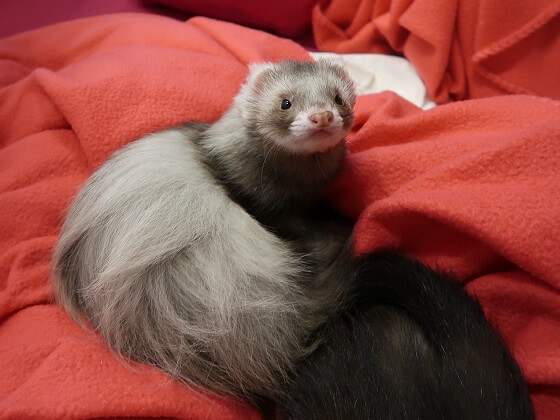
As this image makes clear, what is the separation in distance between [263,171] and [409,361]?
489 millimetres

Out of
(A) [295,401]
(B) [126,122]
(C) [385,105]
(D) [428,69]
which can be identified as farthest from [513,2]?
(A) [295,401]

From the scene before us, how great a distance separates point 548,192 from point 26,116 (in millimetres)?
1155

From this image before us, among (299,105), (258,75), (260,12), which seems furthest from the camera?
(260,12)

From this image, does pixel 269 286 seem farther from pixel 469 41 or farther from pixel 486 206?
pixel 469 41

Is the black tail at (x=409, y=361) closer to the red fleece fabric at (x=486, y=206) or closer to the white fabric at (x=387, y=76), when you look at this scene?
the red fleece fabric at (x=486, y=206)

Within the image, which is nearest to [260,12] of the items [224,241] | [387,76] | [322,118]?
[387,76]

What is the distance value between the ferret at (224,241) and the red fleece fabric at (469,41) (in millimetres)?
438

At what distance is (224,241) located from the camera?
2.99 ft

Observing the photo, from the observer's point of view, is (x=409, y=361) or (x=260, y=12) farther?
(x=260, y=12)

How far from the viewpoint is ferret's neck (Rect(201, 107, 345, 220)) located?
3.45ft

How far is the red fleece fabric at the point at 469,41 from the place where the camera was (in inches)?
50.2

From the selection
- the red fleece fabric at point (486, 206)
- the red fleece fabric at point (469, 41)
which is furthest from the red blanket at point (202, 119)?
the red fleece fabric at point (469, 41)

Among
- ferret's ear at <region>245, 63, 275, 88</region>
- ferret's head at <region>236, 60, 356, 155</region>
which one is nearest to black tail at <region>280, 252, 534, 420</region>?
ferret's head at <region>236, 60, 356, 155</region>

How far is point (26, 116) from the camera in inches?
48.8
